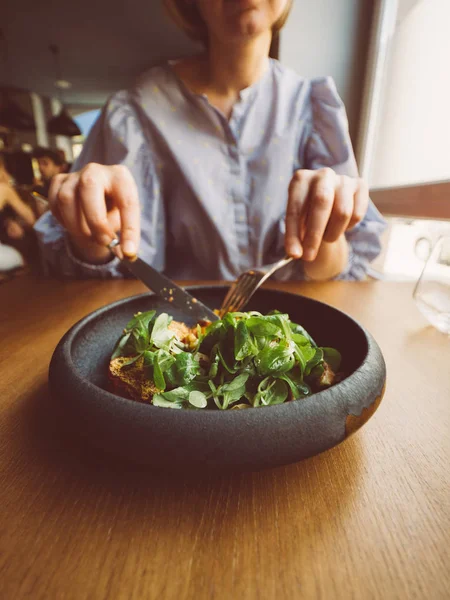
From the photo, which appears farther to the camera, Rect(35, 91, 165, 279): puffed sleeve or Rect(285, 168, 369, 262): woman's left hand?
Rect(35, 91, 165, 279): puffed sleeve

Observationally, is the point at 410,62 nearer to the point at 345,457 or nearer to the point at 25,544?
the point at 345,457

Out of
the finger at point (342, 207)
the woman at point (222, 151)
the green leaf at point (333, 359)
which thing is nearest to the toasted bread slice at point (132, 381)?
the green leaf at point (333, 359)

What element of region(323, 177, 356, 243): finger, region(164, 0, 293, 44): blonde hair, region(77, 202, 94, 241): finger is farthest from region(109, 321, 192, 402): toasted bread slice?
region(164, 0, 293, 44): blonde hair

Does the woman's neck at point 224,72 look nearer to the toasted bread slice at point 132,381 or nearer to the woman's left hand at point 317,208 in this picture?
the woman's left hand at point 317,208

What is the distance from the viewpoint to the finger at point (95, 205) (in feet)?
2.08

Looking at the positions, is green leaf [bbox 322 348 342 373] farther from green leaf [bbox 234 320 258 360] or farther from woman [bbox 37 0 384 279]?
woman [bbox 37 0 384 279]

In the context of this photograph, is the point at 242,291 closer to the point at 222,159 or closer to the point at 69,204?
the point at 69,204

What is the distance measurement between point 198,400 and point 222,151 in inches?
38.2

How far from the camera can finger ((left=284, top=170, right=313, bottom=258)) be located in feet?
2.34

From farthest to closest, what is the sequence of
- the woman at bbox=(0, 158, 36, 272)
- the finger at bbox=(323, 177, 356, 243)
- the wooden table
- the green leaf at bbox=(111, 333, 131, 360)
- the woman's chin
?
the woman at bbox=(0, 158, 36, 272)
the woman's chin
the finger at bbox=(323, 177, 356, 243)
the green leaf at bbox=(111, 333, 131, 360)
the wooden table

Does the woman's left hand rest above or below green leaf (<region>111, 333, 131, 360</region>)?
above

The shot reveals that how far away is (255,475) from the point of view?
0.33 metres

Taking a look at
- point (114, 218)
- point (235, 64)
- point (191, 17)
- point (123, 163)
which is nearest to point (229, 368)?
point (114, 218)

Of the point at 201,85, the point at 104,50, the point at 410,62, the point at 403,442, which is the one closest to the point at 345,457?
the point at 403,442
